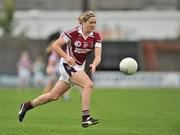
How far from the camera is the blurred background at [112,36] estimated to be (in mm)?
41281

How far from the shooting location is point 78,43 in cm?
1281

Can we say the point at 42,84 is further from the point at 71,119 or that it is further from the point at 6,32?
the point at 71,119

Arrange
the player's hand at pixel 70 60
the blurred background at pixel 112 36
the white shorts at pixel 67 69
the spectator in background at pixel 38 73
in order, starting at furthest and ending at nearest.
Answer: the blurred background at pixel 112 36
the spectator in background at pixel 38 73
the white shorts at pixel 67 69
the player's hand at pixel 70 60

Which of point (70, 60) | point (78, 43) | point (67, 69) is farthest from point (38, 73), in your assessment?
point (70, 60)

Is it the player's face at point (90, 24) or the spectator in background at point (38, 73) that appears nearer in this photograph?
the player's face at point (90, 24)

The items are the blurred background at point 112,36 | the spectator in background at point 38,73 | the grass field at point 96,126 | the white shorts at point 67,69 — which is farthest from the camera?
the blurred background at point 112,36

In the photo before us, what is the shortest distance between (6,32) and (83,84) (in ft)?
119

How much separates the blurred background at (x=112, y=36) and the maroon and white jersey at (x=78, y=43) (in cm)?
2593

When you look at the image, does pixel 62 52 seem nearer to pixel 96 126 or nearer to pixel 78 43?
pixel 78 43

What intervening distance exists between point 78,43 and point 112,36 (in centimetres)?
3324

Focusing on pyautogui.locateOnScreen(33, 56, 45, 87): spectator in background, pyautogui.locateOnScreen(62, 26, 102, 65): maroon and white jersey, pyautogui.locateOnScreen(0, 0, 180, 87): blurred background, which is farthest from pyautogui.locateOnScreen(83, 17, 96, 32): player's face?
pyautogui.locateOnScreen(0, 0, 180, 87): blurred background

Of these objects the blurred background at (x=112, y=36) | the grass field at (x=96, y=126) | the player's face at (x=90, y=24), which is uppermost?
the blurred background at (x=112, y=36)

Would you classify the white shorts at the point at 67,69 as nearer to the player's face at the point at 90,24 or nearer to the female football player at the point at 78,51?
the female football player at the point at 78,51

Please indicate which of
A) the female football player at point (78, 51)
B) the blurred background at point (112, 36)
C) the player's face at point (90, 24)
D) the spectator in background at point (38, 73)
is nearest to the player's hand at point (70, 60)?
the female football player at point (78, 51)
